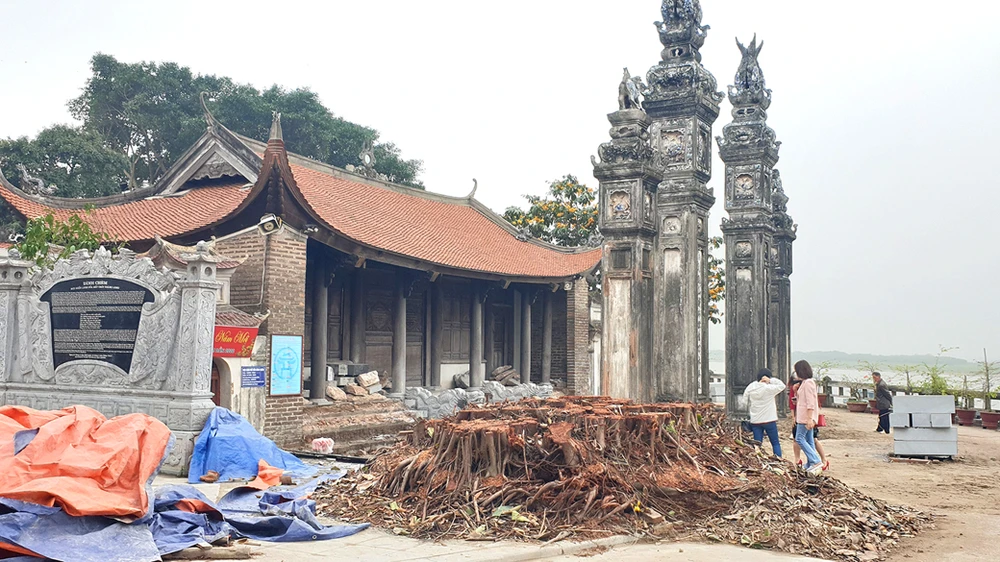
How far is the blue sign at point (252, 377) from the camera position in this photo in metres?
13.1

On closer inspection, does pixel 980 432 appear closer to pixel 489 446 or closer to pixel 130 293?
pixel 489 446

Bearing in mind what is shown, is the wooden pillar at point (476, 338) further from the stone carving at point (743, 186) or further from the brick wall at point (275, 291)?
the brick wall at point (275, 291)

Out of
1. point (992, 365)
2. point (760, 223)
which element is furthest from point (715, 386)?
point (992, 365)

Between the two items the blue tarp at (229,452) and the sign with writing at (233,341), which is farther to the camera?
the sign with writing at (233,341)

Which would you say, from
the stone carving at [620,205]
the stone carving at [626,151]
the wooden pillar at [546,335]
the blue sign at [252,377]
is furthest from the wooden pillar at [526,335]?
the stone carving at [626,151]

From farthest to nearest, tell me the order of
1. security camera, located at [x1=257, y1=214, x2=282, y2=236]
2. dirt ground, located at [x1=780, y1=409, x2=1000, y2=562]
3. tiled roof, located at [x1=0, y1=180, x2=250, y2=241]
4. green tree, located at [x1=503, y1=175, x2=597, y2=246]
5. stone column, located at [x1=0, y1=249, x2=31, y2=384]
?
green tree, located at [x1=503, y1=175, x2=597, y2=246], tiled roof, located at [x1=0, y1=180, x2=250, y2=241], security camera, located at [x1=257, y1=214, x2=282, y2=236], stone column, located at [x1=0, y1=249, x2=31, y2=384], dirt ground, located at [x1=780, y1=409, x2=1000, y2=562]

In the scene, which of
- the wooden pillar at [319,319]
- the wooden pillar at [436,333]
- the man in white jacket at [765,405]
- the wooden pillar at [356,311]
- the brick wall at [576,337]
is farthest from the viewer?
the brick wall at [576,337]

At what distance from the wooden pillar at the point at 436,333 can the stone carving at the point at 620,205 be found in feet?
35.1

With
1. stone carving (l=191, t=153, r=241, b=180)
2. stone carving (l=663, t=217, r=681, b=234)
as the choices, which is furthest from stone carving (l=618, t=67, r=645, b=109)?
stone carving (l=191, t=153, r=241, b=180)

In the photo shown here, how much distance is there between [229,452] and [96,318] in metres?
2.62

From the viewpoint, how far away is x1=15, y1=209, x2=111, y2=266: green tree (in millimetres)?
12633

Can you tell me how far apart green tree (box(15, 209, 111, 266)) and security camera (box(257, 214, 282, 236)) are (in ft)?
8.35

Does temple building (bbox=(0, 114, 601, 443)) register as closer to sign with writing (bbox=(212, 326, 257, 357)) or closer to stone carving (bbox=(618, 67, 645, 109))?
sign with writing (bbox=(212, 326, 257, 357))

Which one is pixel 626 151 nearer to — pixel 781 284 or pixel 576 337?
pixel 781 284
